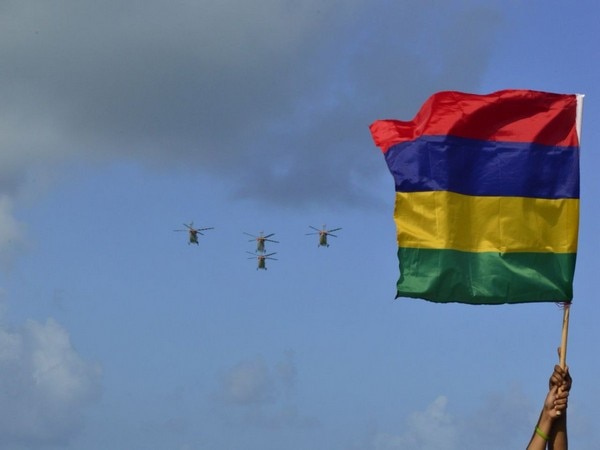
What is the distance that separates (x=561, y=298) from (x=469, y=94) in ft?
11.4

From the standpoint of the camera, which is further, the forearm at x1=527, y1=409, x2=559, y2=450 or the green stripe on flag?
the green stripe on flag

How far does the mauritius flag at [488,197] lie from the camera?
1559 cm

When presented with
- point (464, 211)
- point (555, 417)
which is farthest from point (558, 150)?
point (555, 417)

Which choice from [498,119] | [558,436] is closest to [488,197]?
[498,119]

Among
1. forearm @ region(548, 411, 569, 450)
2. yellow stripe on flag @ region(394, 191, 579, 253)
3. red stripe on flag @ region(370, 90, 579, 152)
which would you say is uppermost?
red stripe on flag @ region(370, 90, 579, 152)

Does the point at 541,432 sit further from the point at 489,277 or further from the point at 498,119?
the point at 498,119

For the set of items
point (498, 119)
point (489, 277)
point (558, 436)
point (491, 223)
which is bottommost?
point (558, 436)

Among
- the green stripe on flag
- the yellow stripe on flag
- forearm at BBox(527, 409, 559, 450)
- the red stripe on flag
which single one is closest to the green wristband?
forearm at BBox(527, 409, 559, 450)

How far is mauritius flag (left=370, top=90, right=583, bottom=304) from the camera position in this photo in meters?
15.6

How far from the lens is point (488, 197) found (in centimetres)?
1594

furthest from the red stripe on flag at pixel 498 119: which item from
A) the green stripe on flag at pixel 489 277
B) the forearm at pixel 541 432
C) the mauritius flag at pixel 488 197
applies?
the forearm at pixel 541 432

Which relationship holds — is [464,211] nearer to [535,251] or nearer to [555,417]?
[535,251]

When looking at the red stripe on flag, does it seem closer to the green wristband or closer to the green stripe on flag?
the green stripe on flag

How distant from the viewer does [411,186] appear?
16.3 metres
